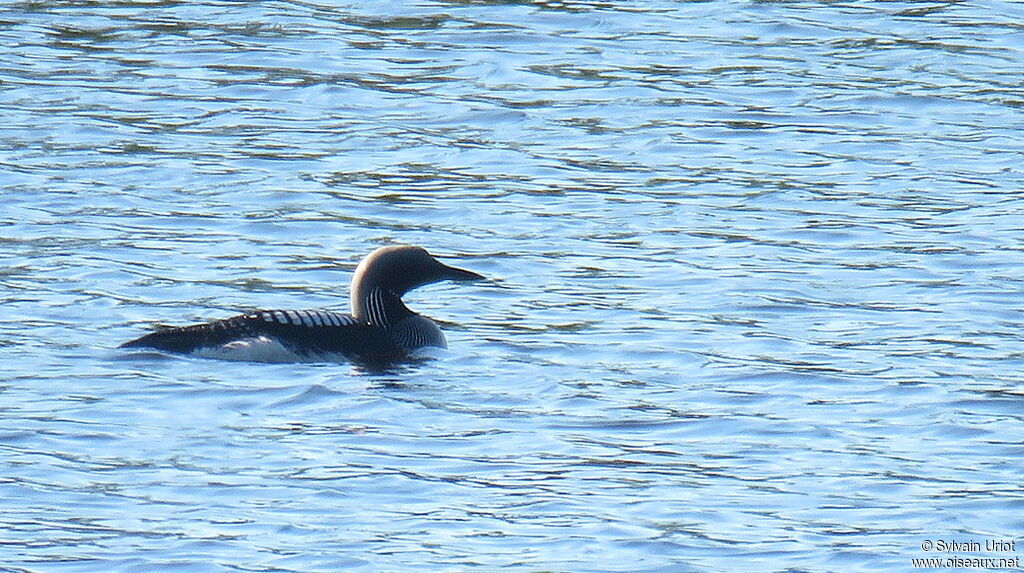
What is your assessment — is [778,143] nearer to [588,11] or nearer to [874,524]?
[588,11]

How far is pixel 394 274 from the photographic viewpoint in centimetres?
1059

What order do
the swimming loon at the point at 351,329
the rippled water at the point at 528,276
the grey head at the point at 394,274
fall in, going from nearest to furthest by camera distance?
the rippled water at the point at 528,276 → the swimming loon at the point at 351,329 → the grey head at the point at 394,274

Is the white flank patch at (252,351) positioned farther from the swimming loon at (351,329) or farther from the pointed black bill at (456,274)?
the pointed black bill at (456,274)

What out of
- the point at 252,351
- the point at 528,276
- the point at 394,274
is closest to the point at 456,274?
the point at 394,274

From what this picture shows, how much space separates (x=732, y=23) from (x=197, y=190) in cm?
593

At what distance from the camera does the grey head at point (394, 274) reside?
1053 centimetres

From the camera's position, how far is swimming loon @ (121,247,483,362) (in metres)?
9.64

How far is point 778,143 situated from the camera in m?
14.4

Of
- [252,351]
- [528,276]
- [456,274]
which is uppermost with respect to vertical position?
[456,274]

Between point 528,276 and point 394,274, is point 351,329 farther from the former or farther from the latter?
point 528,276

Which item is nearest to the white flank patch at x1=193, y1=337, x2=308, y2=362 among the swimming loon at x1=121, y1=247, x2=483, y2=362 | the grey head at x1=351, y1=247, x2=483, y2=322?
the swimming loon at x1=121, y1=247, x2=483, y2=362

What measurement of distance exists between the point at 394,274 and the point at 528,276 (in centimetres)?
108

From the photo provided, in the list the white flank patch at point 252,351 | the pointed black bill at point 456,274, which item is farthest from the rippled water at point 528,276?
the pointed black bill at point 456,274

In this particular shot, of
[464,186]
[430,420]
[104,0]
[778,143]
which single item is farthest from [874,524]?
[104,0]
